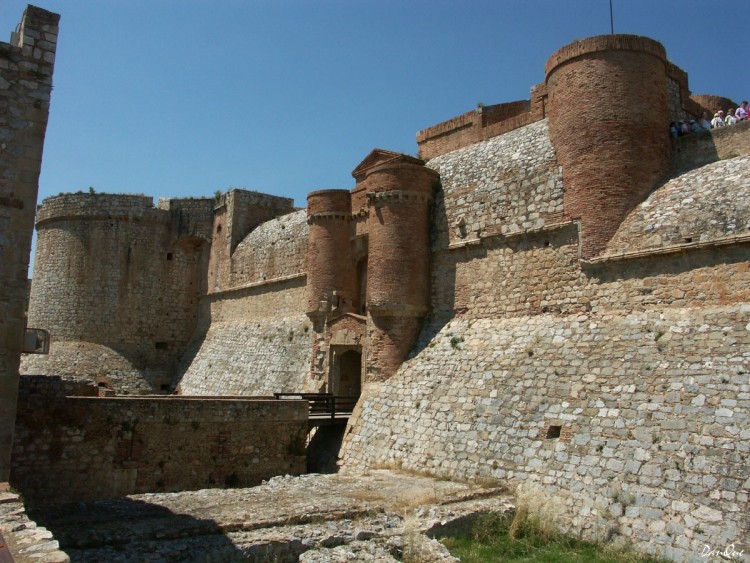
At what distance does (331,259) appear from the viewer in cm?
2027

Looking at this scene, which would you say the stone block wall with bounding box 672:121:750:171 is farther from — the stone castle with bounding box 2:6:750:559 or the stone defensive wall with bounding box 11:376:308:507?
the stone defensive wall with bounding box 11:376:308:507

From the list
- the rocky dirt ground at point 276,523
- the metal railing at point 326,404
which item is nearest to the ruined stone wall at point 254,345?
the metal railing at point 326,404

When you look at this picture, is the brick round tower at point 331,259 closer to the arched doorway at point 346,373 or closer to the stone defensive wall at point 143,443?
the arched doorway at point 346,373

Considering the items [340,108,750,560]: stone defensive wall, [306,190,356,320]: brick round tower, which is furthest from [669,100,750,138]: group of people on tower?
[306,190,356,320]: brick round tower

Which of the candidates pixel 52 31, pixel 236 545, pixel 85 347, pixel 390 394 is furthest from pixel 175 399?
pixel 85 347

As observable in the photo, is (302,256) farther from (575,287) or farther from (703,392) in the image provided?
(703,392)

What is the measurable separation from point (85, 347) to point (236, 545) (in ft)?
69.9

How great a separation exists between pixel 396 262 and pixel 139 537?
32.9ft

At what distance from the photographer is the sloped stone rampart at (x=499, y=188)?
15344 millimetres

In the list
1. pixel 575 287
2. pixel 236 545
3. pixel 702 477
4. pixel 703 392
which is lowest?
pixel 236 545

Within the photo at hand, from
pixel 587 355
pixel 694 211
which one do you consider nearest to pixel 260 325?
pixel 587 355

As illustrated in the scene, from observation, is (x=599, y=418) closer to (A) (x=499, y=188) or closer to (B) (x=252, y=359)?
(A) (x=499, y=188)

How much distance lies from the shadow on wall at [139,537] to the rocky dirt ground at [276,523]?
0.01 metres

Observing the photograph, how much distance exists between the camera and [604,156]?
1412 centimetres
